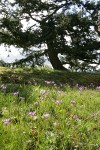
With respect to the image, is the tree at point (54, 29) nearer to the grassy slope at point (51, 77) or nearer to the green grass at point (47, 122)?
the grassy slope at point (51, 77)

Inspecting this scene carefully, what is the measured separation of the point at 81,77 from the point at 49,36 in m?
4.49

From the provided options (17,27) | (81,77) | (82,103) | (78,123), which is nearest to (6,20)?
(17,27)

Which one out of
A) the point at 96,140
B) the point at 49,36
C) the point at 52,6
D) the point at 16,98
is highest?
the point at 52,6

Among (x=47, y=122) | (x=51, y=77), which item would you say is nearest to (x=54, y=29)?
(x=51, y=77)

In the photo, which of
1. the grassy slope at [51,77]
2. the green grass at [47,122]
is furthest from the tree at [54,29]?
the green grass at [47,122]

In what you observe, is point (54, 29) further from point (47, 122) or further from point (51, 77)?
point (47, 122)

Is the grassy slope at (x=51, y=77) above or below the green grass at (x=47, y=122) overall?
above

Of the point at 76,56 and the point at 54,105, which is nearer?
the point at 54,105

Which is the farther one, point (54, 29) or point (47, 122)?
point (54, 29)

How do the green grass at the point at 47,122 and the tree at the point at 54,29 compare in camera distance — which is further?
the tree at the point at 54,29

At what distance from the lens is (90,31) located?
906 inches

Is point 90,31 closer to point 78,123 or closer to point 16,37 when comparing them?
point 16,37

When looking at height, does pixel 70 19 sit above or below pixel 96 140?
above

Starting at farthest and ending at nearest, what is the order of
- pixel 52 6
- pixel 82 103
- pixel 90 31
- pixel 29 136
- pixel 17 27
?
pixel 52 6, pixel 90 31, pixel 17 27, pixel 82 103, pixel 29 136
